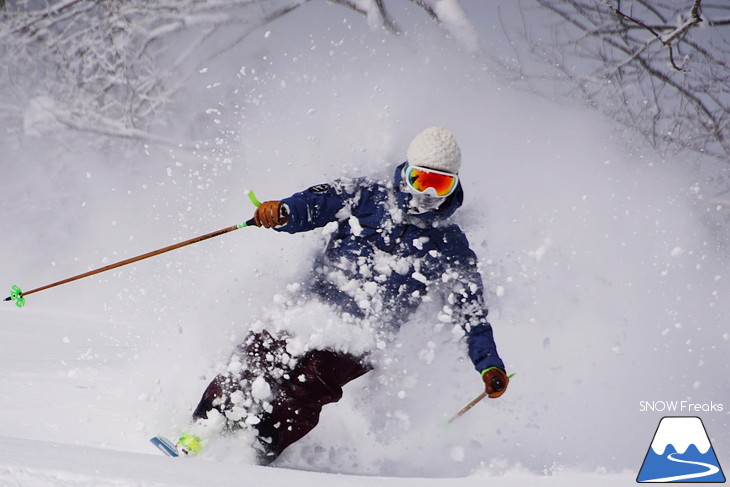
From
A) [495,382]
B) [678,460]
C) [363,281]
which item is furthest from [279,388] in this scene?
[678,460]

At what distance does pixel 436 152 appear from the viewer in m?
2.58

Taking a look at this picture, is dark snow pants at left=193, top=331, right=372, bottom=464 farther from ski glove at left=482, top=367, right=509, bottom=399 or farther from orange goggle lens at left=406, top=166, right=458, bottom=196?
orange goggle lens at left=406, top=166, right=458, bottom=196

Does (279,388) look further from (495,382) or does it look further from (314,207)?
(495,382)

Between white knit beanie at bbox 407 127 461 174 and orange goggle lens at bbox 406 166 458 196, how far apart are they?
0.03 m

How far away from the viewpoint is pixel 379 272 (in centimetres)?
273

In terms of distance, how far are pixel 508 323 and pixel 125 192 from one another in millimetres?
7999

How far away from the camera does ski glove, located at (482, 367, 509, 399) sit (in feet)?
8.21

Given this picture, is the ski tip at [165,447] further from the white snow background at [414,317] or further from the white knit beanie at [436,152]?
the white knit beanie at [436,152]

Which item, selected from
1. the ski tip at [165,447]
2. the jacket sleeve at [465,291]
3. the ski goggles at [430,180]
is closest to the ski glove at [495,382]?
the jacket sleeve at [465,291]

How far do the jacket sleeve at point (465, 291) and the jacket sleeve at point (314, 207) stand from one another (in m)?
0.59

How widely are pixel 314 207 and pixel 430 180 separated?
0.59 meters

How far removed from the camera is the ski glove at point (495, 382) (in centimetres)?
250

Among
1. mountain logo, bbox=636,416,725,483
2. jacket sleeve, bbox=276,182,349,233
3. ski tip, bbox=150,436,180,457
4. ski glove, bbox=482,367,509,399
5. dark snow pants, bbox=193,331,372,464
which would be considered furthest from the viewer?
jacket sleeve, bbox=276,182,349,233

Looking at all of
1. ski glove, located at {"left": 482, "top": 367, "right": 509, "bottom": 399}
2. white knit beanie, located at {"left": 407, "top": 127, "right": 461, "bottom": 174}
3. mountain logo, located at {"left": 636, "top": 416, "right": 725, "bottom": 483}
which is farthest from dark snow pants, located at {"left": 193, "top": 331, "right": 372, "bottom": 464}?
mountain logo, located at {"left": 636, "top": 416, "right": 725, "bottom": 483}
